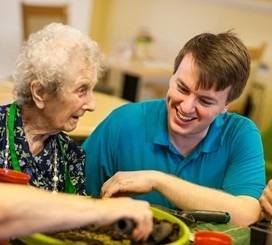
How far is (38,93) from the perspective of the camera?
172 centimetres

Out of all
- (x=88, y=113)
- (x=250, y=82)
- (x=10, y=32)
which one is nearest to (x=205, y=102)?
(x=88, y=113)

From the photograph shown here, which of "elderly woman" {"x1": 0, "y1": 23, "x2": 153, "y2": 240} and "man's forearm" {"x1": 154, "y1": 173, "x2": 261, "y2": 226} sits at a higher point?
"elderly woman" {"x1": 0, "y1": 23, "x2": 153, "y2": 240}

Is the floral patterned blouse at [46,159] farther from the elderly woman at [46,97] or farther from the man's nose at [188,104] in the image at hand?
the man's nose at [188,104]

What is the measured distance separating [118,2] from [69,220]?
19.2 ft

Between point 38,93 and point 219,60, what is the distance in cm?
61

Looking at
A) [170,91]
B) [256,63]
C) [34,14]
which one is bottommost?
[256,63]

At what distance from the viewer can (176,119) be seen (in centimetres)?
200

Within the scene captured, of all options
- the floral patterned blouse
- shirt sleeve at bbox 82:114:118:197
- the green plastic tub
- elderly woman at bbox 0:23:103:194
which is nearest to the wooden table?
shirt sleeve at bbox 82:114:118:197

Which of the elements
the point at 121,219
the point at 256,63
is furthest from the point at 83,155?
the point at 256,63

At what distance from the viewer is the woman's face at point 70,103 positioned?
1.73 meters

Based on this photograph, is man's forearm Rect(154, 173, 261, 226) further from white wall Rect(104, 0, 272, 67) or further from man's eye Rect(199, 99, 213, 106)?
white wall Rect(104, 0, 272, 67)

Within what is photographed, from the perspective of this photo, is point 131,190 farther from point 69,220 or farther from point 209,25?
point 209,25

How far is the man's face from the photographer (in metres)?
1.94

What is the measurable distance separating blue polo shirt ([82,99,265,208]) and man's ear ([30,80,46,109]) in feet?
1.37
